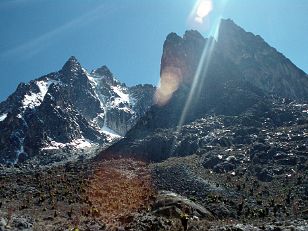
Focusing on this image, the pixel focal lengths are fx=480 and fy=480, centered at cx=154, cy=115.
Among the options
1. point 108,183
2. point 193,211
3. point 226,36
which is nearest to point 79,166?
point 108,183

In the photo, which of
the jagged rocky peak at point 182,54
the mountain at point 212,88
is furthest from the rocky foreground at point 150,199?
the jagged rocky peak at point 182,54

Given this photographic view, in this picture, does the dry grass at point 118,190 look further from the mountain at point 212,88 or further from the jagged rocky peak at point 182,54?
the jagged rocky peak at point 182,54

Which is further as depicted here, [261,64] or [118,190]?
[261,64]

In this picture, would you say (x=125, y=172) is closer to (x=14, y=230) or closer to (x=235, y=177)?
(x=235, y=177)

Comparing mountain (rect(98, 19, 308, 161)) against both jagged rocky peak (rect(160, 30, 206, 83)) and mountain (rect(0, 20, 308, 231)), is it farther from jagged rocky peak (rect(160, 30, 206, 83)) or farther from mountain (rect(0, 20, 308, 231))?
mountain (rect(0, 20, 308, 231))

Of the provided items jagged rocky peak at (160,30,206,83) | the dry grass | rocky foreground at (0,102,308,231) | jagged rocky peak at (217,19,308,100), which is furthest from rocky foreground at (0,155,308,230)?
jagged rocky peak at (217,19,308,100)

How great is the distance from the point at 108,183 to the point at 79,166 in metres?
23.2

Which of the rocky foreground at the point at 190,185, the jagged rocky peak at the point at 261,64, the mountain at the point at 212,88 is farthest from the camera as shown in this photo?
the jagged rocky peak at the point at 261,64

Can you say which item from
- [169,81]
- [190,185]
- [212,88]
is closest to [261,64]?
[169,81]

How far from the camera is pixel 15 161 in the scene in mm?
188375

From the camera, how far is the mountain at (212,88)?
12719 cm

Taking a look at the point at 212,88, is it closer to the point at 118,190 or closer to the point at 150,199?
the point at 118,190

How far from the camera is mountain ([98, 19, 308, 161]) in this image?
127 meters

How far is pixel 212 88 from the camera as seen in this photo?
509ft
